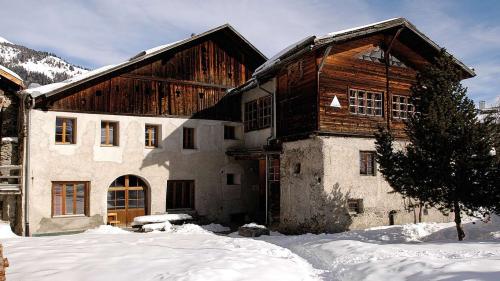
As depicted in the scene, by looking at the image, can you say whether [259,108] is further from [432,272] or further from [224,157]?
[432,272]

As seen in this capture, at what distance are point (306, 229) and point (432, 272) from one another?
818 centimetres

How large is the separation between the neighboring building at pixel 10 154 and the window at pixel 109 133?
11.8 ft

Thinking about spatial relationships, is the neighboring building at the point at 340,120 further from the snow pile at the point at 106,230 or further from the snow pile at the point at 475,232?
the snow pile at the point at 106,230

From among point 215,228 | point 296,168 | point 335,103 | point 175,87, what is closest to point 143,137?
point 175,87

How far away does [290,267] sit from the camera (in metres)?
10.5

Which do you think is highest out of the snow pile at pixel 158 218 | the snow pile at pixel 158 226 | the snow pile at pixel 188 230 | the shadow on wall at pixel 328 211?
the shadow on wall at pixel 328 211

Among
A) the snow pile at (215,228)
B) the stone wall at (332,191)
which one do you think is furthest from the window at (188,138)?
the stone wall at (332,191)

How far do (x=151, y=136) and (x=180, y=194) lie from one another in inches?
132

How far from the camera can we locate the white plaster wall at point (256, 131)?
2003cm

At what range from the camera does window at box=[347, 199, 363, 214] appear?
16.4 m

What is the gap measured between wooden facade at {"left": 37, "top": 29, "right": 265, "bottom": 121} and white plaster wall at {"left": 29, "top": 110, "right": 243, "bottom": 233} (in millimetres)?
494

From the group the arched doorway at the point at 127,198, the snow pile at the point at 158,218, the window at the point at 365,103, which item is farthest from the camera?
the arched doorway at the point at 127,198

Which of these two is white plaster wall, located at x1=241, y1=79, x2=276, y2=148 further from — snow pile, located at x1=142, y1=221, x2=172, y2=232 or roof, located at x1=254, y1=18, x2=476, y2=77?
snow pile, located at x1=142, y1=221, x2=172, y2=232

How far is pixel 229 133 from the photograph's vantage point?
2291 cm
